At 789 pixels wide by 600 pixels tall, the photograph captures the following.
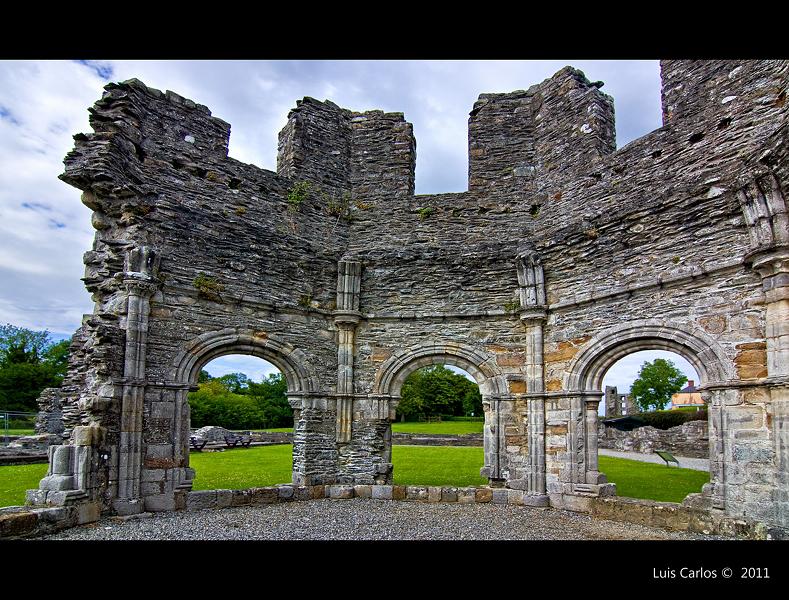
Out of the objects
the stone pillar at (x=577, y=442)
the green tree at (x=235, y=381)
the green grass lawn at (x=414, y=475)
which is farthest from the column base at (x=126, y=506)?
the green tree at (x=235, y=381)

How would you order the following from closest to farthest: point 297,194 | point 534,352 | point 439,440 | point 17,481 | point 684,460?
point 534,352, point 297,194, point 17,481, point 684,460, point 439,440

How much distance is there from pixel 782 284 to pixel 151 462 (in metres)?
9.74

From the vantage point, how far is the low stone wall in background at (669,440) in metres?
22.3

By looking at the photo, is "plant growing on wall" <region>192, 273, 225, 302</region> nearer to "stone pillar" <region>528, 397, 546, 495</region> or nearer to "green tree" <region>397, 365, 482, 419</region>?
"stone pillar" <region>528, 397, 546, 495</region>

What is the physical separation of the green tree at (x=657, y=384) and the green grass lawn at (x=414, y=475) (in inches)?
1209

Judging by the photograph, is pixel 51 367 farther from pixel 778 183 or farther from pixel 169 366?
pixel 778 183

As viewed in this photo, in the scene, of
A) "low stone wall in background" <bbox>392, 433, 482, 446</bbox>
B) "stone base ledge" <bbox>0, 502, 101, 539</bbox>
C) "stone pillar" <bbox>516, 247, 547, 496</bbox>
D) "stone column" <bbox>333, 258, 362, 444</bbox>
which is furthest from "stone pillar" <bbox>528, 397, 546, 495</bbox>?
"low stone wall in background" <bbox>392, 433, 482, 446</bbox>

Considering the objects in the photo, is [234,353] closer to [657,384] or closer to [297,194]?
[297,194]

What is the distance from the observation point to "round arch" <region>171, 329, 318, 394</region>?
989cm

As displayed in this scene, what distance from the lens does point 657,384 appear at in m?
46.9

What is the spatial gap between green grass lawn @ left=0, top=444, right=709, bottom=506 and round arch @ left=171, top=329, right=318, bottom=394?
8.68ft

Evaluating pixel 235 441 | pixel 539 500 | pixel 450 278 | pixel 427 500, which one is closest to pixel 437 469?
pixel 427 500

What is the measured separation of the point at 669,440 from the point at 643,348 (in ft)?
54.2

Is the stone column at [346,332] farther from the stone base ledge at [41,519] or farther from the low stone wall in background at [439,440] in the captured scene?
the low stone wall in background at [439,440]
